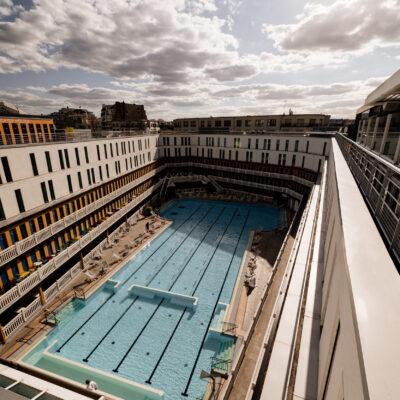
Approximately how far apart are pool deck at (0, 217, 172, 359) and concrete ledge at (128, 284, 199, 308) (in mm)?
3382

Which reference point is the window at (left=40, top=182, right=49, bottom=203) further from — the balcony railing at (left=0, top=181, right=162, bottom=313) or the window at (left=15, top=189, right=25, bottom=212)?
the balcony railing at (left=0, top=181, right=162, bottom=313)

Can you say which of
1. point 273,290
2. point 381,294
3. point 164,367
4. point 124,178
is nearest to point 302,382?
point 381,294

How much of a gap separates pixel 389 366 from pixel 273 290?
13.5 metres

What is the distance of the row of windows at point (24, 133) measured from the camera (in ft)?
52.3

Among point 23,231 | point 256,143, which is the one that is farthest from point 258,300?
point 256,143

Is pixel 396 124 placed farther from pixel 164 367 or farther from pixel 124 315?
pixel 124 315

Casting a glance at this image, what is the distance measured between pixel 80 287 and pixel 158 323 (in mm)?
8147

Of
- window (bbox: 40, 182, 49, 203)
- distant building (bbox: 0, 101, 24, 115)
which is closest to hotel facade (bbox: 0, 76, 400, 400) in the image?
window (bbox: 40, 182, 49, 203)

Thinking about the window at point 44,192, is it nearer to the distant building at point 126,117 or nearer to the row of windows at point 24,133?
the row of windows at point 24,133

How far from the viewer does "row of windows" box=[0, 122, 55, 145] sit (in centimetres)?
1593

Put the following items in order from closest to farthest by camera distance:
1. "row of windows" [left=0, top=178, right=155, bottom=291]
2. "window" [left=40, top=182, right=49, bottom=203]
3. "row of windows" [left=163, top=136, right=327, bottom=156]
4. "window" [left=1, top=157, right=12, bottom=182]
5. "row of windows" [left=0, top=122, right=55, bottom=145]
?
"window" [left=1, top=157, right=12, bottom=182]
"row of windows" [left=0, top=178, right=155, bottom=291]
"row of windows" [left=0, top=122, right=55, bottom=145]
"window" [left=40, top=182, right=49, bottom=203]
"row of windows" [left=163, top=136, right=327, bottom=156]

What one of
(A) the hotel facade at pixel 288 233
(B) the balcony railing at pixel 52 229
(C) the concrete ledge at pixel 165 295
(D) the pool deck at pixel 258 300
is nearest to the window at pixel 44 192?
(A) the hotel facade at pixel 288 233

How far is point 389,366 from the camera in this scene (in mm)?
1425

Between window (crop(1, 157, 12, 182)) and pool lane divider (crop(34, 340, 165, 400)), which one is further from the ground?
window (crop(1, 157, 12, 182))
